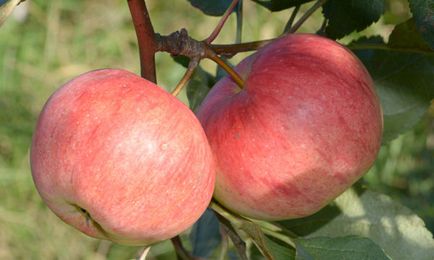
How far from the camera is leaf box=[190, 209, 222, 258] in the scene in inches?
59.3

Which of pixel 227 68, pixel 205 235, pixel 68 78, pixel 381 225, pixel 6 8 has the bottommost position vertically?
pixel 68 78

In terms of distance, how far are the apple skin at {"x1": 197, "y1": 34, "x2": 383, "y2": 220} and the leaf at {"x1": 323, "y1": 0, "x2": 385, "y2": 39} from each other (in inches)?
5.0

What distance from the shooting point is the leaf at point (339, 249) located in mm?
1019

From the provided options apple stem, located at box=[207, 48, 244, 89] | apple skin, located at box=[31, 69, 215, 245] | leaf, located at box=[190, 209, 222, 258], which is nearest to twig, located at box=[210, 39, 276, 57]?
apple stem, located at box=[207, 48, 244, 89]

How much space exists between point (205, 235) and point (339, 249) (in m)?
0.51

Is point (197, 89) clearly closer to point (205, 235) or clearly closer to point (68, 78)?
point (205, 235)

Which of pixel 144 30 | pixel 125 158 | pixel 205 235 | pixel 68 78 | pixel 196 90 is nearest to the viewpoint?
pixel 125 158

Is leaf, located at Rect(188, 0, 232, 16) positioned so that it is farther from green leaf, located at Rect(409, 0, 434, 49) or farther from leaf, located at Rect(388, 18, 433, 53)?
green leaf, located at Rect(409, 0, 434, 49)

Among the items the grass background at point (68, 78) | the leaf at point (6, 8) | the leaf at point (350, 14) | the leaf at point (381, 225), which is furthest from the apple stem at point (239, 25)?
the grass background at point (68, 78)

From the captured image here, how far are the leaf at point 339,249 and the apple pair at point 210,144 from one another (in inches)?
2.0

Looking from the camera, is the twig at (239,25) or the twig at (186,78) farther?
the twig at (239,25)

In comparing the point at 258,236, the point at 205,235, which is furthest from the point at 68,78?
the point at 258,236

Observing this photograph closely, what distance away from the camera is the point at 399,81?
1238mm

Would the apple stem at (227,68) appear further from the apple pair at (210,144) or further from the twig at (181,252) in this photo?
the twig at (181,252)
